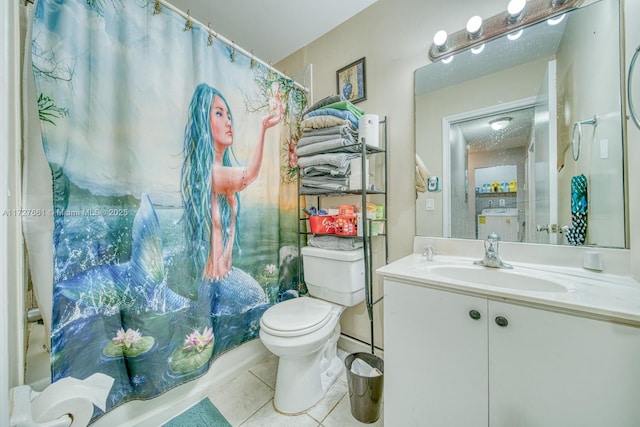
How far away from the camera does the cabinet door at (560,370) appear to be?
2.06ft

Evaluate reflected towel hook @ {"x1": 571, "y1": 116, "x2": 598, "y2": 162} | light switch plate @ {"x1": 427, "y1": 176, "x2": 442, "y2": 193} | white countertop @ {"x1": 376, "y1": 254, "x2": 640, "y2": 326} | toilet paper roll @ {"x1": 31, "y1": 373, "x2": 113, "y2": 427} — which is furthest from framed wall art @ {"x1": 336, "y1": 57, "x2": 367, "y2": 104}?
toilet paper roll @ {"x1": 31, "y1": 373, "x2": 113, "y2": 427}

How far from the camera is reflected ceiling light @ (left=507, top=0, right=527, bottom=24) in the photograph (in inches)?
42.1

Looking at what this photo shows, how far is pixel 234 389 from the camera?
1367mm

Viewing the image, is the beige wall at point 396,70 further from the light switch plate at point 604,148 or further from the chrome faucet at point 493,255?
the light switch plate at point 604,148

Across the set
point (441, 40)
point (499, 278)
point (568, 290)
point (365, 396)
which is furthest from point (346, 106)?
point (365, 396)

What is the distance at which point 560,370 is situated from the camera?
27.1 inches

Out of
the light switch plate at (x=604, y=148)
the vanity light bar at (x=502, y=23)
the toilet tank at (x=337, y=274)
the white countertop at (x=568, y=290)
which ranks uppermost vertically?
the vanity light bar at (x=502, y=23)

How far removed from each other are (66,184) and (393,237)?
1.55 meters

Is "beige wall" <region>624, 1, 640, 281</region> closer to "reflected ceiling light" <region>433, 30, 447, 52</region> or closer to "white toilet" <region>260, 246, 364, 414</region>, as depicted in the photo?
"reflected ceiling light" <region>433, 30, 447, 52</region>

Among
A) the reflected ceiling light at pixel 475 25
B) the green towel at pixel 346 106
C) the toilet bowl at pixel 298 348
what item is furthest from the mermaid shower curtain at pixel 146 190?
the reflected ceiling light at pixel 475 25

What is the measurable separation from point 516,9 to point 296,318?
1788 mm

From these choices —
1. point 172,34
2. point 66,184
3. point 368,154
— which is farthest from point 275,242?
point 172,34

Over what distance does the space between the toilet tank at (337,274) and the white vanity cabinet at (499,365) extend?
42cm

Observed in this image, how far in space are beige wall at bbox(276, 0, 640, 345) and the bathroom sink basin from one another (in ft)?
1.14
